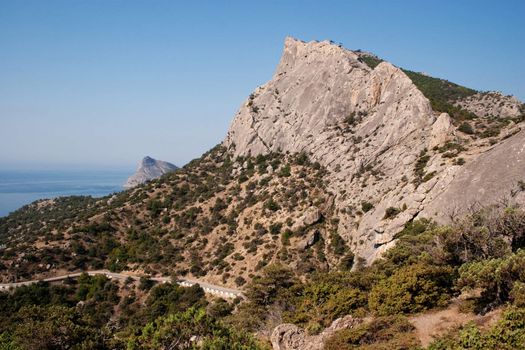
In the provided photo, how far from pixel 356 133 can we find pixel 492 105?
37.7 metres

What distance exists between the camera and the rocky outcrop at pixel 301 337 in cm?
2189

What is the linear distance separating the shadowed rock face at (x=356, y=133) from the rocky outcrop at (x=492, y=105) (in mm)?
25590

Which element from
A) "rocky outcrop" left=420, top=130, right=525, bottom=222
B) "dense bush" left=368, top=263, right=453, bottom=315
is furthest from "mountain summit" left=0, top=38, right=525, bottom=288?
"dense bush" left=368, top=263, right=453, bottom=315

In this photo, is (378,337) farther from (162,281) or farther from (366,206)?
(162,281)

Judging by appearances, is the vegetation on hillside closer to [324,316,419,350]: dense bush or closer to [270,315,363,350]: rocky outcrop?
[270,315,363,350]: rocky outcrop

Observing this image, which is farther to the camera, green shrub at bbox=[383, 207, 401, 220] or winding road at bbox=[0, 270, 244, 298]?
winding road at bbox=[0, 270, 244, 298]

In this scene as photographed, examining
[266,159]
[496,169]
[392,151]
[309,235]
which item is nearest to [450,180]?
[496,169]

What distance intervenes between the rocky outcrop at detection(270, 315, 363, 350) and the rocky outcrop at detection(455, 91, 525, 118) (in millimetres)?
74401

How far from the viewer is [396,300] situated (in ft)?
80.4

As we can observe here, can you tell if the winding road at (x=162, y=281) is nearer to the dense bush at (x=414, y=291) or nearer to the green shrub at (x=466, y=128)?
the dense bush at (x=414, y=291)

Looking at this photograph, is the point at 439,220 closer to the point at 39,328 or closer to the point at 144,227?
the point at 39,328

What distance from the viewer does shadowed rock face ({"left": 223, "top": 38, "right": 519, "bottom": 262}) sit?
164ft

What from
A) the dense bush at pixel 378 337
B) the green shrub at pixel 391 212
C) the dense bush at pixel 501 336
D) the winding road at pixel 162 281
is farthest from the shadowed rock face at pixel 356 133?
the dense bush at pixel 501 336

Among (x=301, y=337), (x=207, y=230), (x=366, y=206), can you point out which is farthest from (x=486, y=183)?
(x=207, y=230)
